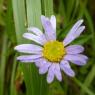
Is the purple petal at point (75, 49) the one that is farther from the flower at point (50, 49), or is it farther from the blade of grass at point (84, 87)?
the blade of grass at point (84, 87)

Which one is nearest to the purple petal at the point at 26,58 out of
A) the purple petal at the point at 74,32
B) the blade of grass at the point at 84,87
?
the purple petal at the point at 74,32

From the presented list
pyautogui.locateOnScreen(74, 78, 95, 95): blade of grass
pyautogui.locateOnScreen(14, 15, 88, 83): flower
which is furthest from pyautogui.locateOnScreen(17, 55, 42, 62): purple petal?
pyautogui.locateOnScreen(74, 78, 95, 95): blade of grass

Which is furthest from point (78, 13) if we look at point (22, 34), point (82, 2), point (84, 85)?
point (22, 34)

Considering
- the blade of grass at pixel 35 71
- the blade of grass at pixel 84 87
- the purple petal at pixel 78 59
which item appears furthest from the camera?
the blade of grass at pixel 84 87

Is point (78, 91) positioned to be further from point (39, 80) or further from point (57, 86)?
point (39, 80)

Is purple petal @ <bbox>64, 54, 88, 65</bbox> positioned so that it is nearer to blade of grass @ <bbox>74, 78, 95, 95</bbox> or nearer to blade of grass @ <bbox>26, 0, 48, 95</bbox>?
blade of grass @ <bbox>26, 0, 48, 95</bbox>

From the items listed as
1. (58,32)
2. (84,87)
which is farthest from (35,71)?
(84,87)
